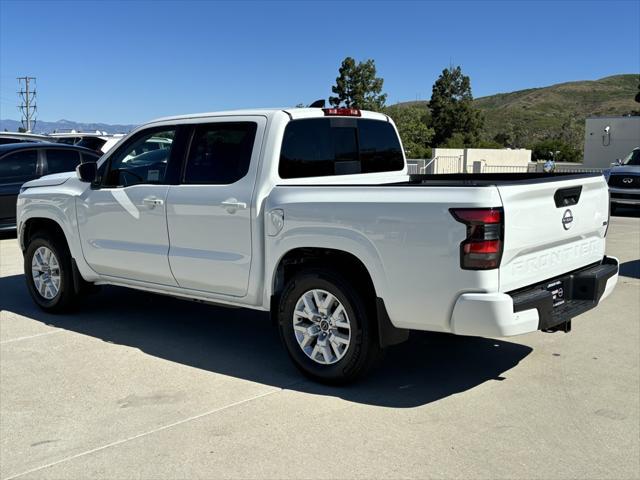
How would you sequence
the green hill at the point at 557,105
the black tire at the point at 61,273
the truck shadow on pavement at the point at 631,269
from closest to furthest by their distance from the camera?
the black tire at the point at 61,273
the truck shadow on pavement at the point at 631,269
the green hill at the point at 557,105

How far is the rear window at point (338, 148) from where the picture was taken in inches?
206

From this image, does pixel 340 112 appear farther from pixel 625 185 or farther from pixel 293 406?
pixel 625 185

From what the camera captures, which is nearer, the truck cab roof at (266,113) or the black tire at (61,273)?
the truck cab roof at (266,113)

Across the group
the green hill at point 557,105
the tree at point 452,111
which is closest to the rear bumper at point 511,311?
the tree at point 452,111

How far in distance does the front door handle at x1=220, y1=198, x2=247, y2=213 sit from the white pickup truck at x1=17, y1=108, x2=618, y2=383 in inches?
0.5

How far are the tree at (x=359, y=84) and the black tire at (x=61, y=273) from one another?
162ft

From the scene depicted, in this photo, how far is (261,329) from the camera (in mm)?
6371

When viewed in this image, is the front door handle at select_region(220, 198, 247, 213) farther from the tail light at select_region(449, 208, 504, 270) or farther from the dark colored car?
the dark colored car

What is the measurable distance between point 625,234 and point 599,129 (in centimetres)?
2740

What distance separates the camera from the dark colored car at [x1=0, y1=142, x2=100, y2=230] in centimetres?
1219

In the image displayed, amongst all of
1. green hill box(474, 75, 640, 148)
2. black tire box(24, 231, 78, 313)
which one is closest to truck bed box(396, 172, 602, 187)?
black tire box(24, 231, 78, 313)

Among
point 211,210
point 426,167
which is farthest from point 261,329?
point 426,167

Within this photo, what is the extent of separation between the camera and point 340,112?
18.5 ft

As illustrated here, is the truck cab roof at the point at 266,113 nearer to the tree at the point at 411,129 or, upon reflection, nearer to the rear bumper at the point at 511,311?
the rear bumper at the point at 511,311
